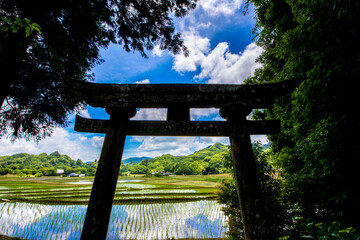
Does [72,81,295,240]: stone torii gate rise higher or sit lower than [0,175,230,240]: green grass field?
higher

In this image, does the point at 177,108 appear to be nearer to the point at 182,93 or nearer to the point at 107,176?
the point at 182,93

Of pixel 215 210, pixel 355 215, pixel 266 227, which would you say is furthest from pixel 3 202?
pixel 355 215

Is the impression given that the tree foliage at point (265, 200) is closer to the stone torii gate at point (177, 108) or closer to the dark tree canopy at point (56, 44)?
the stone torii gate at point (177, 108)

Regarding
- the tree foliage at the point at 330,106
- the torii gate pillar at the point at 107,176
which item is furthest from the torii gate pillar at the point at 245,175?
the torii gate pillar at the point at 107,176

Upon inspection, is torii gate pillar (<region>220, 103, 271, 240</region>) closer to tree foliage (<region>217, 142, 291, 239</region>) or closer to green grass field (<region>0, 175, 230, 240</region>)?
tree foliage (<region>217, 142, 291, 239</region>)

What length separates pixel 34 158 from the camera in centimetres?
8631

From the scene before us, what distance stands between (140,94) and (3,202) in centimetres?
1293

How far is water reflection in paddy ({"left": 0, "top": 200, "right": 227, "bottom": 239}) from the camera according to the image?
4975 millimetres

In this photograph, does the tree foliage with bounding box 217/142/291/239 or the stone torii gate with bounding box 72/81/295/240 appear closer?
the stone torii gate with bounding box 72/81/295/240

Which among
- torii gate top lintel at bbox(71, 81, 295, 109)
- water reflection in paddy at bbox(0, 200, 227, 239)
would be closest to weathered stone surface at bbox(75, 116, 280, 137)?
A: torii gate top lintel at bbox(71, 81, 295, 109)

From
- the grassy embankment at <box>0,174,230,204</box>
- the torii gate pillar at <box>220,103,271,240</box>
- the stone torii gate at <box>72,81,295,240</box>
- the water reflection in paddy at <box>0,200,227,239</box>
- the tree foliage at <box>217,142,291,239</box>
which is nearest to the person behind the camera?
the torii gate pillar at <box>220,103,271,240</box>

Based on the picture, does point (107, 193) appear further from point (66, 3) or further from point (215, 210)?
point (215, 210)

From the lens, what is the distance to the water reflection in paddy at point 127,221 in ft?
16.3

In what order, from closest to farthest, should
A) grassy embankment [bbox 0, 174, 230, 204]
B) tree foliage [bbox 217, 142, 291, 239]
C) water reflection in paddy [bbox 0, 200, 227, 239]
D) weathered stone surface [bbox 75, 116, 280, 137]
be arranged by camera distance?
weathered stone surface [bbox 75, 116, 280, 137], tree foliage [bbox 217, 142, 291, 239], water reflection in paddy [bbox 0, 200, 227, 239], grassy embankment [bbox 0, 174, 230, 204]
